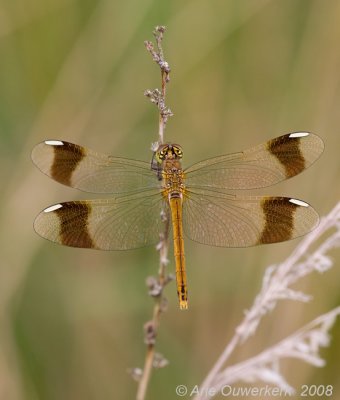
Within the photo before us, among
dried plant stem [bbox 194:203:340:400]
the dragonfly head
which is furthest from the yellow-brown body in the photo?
dried plant stem [bbox 194:203:340:400]

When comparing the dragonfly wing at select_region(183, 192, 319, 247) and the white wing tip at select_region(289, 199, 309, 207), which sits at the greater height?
the white wing tip at select_region(289, 199, 309, 207)

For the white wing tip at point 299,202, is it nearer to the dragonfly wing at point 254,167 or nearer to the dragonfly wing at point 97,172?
the dragonfly wing at point 254,167

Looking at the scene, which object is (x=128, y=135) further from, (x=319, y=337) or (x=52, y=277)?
(x=319, y=337)

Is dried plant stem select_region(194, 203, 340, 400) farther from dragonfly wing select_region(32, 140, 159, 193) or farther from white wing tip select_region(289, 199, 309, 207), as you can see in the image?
dragonfly wing select_region(32, 140, 159, 193)

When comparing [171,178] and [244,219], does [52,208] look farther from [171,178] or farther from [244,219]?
[244,219]

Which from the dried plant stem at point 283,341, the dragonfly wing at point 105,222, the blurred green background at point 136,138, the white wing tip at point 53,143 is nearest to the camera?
the dried plant stem at point 283,341

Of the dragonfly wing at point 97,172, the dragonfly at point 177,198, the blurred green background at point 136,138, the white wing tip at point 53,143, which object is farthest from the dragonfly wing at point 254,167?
the blurred green background at point 136,138
